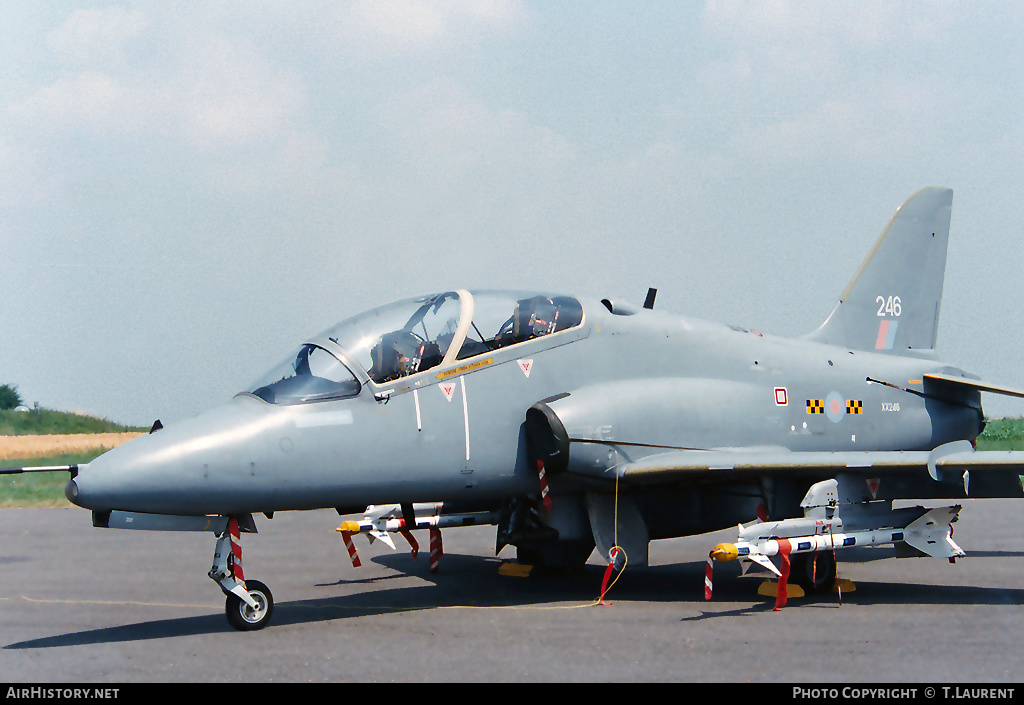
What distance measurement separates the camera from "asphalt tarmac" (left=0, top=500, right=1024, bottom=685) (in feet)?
20.6

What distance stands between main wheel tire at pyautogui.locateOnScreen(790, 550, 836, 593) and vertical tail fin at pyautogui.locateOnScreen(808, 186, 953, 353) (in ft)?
12.8

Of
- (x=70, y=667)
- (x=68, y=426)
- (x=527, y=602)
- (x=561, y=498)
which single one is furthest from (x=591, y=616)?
(x=68, y=426)

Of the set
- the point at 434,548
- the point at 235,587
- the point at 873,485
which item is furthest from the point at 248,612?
the point at 873,485

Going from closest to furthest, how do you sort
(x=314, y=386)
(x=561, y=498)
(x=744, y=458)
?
(x=314, y=386) < (x=744, y=458) < (x=561, y=498)

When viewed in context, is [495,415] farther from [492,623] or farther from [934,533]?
[934,533]

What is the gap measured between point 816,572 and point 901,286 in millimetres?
5347

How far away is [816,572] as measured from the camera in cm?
956

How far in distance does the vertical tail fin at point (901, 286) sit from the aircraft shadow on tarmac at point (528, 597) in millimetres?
3791

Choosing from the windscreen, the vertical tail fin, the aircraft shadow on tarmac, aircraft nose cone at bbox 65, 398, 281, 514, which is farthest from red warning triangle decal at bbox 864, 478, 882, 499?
aircraft nose cone at bbox 65, 398, 281, 514
